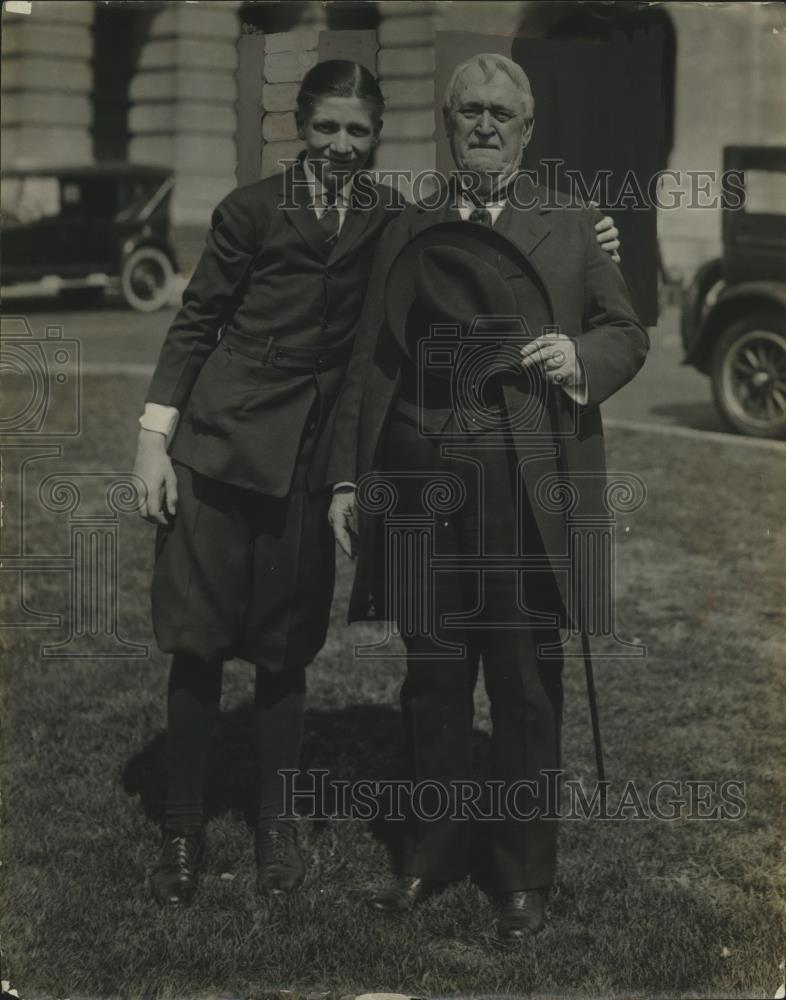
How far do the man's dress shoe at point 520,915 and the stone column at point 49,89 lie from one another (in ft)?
56.0

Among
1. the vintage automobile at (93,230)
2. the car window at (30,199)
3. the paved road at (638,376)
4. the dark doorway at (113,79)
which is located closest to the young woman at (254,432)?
the paved road at (638,376)

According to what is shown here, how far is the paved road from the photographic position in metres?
11.1

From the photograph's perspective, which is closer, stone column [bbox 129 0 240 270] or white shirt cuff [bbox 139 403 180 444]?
white shirt cuff [bbox 139 403 180 444]

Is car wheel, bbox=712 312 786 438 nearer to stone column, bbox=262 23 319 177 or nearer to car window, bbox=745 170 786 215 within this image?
car window, bbox=745 170 786 215

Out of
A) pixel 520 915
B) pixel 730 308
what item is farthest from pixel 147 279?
pixel 520 915

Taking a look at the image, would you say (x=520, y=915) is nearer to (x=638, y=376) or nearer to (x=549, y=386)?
(x=549, y=386)

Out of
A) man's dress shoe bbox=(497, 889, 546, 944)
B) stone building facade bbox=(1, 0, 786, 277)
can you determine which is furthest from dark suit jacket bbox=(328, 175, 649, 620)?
stone building facade bbox=(1, 0, 786, 277)

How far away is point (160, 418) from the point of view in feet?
11.4

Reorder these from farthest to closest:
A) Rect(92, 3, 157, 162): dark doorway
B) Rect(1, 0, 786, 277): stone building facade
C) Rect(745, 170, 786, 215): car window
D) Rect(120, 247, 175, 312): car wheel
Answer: Rect(92, 3, 157, 162): dark doorway
Rect(120, 247, 175, 312): car wheel
Rect(1, 0, 786, 277): stone building facade
Rect(745, 170, 786, 215): car window

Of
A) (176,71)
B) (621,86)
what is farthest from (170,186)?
(621,86)

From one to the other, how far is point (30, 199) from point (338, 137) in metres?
16.7

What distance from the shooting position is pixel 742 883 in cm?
368

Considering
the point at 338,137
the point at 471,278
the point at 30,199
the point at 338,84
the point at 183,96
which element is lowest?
the point at 471,278

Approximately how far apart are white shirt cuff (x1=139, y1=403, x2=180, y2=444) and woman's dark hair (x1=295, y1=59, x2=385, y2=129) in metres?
0.81
